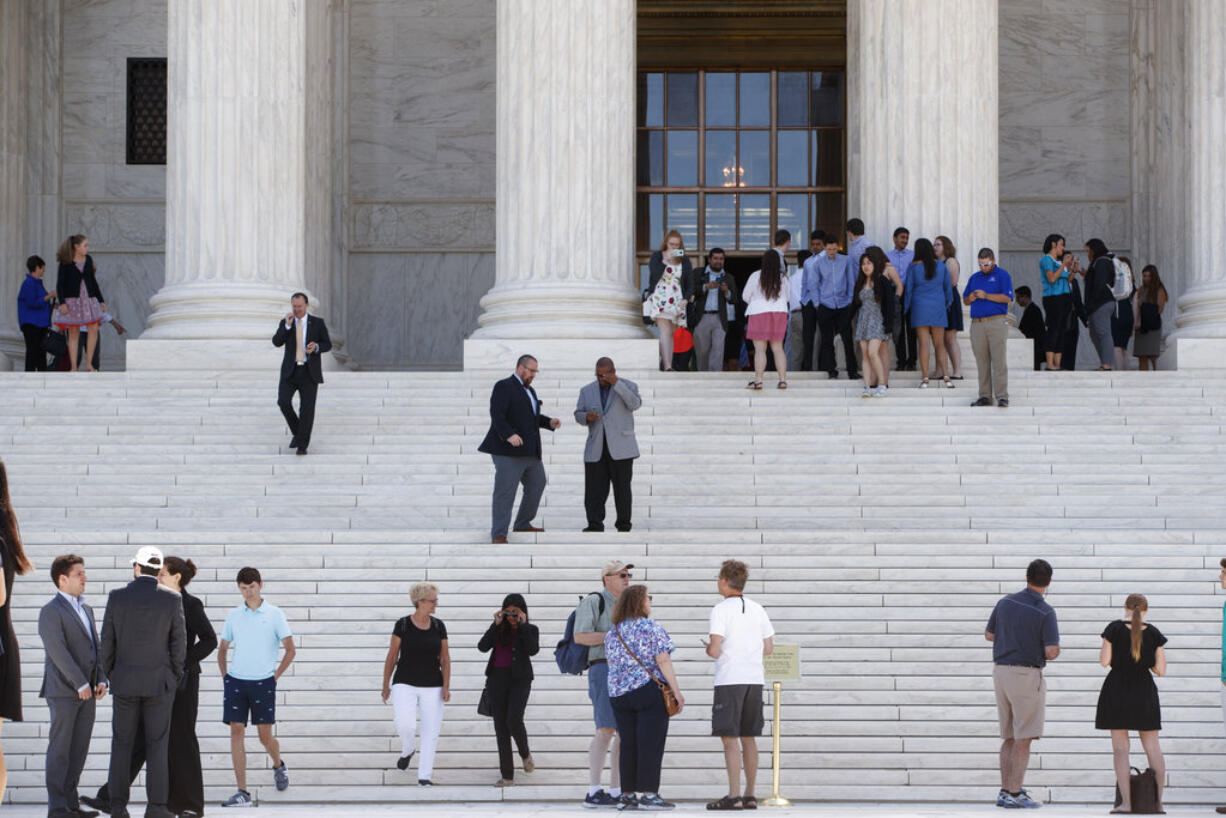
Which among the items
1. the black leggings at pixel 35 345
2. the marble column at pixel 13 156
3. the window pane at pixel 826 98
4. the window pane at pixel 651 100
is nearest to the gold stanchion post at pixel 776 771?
the black leggings at pixel 35 345

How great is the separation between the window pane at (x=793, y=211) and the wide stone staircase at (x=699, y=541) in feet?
29.1

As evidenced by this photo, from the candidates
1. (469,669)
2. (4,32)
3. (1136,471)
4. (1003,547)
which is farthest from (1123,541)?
(4,32)

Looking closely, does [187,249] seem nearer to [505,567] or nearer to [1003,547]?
[505,567]

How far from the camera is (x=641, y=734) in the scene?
11.5 meters

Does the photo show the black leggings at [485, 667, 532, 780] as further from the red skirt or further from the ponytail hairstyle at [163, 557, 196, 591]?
the red skirt

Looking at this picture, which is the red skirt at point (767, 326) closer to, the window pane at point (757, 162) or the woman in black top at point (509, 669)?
the woman in black top at point (509, 669)

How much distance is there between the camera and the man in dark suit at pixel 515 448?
53.2 ft

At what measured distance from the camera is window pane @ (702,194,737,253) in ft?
100

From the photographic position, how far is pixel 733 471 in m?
18.8

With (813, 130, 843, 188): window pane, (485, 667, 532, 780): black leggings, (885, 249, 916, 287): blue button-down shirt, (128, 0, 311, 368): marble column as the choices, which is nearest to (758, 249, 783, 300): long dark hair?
(885, 249, 916, 287): blue button-down shirt

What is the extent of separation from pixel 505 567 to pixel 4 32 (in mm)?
16958

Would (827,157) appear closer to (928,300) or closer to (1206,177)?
(1206,177)

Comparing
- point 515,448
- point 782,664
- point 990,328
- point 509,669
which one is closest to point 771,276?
point 990,328

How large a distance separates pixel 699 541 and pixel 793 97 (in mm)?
15885
